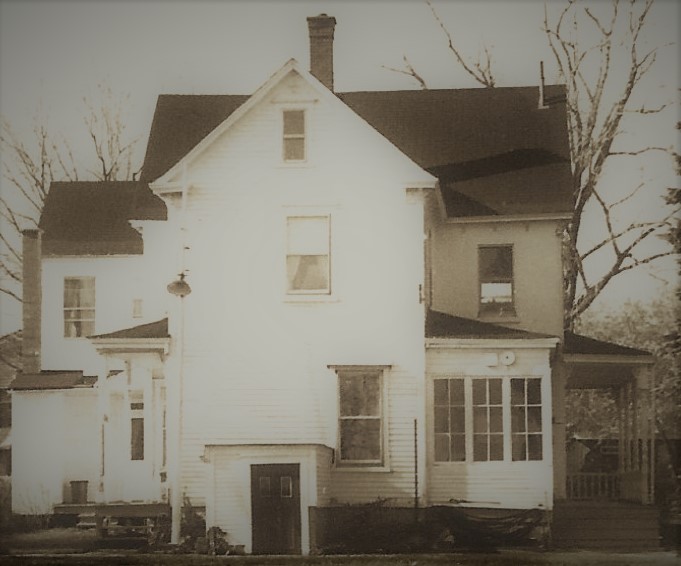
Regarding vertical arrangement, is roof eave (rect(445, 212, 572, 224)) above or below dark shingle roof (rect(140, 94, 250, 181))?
below

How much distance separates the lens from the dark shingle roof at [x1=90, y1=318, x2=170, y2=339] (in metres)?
14.1

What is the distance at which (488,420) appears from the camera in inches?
568

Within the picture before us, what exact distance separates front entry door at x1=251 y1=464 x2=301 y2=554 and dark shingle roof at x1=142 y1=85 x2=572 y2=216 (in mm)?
3754

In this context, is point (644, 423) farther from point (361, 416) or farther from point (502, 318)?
point (361, 416)

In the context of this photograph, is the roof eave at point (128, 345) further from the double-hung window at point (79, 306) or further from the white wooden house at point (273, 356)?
the double-hung window at point (79, 306)

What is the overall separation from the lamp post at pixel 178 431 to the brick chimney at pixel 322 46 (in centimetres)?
334

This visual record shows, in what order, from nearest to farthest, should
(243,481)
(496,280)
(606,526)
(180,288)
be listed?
(243,481) → (180,288) → (606,526) → (496,280)

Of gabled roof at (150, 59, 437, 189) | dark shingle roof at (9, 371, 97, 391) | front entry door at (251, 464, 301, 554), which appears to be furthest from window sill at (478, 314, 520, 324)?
dark shingle roof at (9, 371, 97, 391)

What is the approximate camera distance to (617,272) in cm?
1431

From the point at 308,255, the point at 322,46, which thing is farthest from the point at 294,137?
the point at 322,46

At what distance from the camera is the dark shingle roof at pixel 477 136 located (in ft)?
51.8

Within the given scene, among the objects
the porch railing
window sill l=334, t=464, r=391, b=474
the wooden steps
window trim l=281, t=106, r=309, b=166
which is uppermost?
window trim l=281, t=106, r=309, b=166

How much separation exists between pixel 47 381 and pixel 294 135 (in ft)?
10.7

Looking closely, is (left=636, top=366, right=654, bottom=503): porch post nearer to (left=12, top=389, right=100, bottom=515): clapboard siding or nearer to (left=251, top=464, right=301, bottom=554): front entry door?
(left=251, top=464, right=301, bottom=554): front entry door
